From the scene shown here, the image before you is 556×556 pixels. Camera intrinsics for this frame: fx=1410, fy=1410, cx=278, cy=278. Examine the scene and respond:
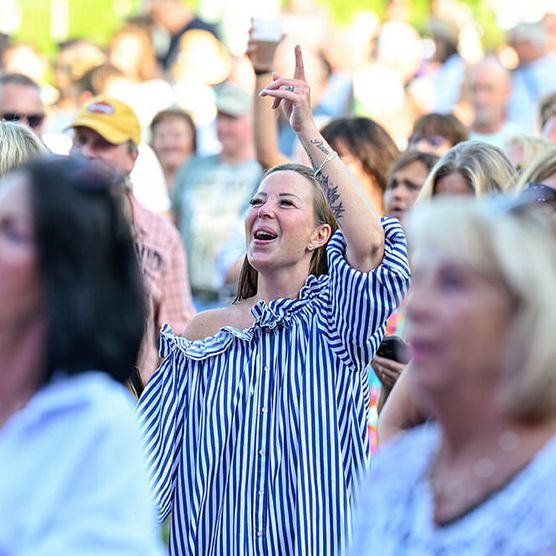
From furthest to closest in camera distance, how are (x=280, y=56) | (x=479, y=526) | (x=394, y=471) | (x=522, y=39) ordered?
(x=280, y=56)
(x=522, y=39)
(x=394, y=471)
(x=479, y=526)

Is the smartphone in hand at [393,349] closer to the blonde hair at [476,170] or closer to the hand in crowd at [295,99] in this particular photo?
the blonde hair at [476,170]

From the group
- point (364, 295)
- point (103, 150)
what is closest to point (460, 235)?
point (364, 295)

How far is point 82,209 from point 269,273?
2.40m

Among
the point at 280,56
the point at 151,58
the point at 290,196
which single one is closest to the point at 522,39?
the point at 280,56

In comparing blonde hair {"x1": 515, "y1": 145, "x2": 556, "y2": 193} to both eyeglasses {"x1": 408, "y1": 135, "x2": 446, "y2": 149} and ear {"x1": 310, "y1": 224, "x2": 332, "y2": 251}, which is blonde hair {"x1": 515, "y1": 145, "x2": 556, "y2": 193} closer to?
ear {"x1": 310, "y1": 224, "x2": 332, "y2": 251}

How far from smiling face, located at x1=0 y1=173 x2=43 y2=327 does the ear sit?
2.56 metres

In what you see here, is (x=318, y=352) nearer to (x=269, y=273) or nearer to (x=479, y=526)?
(x=269, y=273)

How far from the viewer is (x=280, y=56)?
1204cm

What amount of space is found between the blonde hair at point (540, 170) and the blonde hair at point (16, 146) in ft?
5.21

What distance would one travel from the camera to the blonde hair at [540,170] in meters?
4.73

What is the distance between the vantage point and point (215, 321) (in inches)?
Answer: 186

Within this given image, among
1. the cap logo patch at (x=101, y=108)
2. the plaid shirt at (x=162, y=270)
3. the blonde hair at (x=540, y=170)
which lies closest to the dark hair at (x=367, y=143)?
the plaid shirt at (x=162, y=270)

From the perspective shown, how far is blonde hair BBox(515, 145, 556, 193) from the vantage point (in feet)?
15.5

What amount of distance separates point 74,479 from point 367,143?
463 cm
